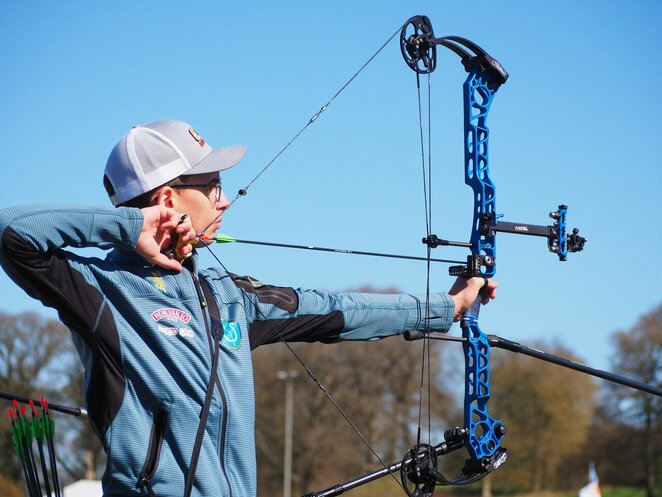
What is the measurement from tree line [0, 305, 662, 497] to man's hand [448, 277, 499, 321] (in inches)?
921

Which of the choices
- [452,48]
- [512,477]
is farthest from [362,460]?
[452,48]

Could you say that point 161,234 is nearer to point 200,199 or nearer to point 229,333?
point 200,199

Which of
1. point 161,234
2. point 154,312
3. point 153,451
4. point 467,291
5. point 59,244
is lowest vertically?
point 153,451

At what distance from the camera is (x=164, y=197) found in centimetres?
266

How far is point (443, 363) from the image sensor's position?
30578 millimetres

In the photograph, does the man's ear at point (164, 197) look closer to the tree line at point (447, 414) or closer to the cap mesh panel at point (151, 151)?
the cap mesh panel at point (151, 151)

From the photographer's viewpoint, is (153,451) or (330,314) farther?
(330,314)

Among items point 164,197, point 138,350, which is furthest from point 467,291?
point 138,350

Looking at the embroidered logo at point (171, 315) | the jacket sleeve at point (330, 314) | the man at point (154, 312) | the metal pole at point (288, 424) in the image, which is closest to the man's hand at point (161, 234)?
the man at point (154, 312)

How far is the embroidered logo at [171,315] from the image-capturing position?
2.47 metres

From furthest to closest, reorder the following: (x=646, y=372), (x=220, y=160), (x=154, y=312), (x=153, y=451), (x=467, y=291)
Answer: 1. (x=646, y=372)
2. (x=467, y=291)
3. (x=220, y=160)
4. (x=154, y=312)
5. (x=153, y=451)

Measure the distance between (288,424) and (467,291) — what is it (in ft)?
88.8

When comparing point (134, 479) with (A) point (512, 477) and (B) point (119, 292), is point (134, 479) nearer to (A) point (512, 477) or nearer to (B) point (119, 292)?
(B) point (119, 292)

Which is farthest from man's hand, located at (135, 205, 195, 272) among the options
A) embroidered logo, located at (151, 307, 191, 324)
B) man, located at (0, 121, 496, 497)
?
embroidered logo, located at (151, 307, 191, 324)
